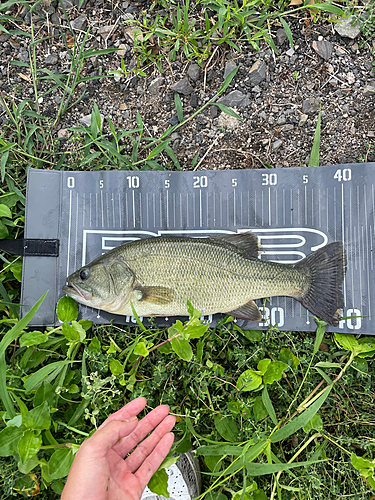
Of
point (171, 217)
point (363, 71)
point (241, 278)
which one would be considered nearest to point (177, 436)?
point (241, 278)

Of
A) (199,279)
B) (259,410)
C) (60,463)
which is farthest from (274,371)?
(60,463)

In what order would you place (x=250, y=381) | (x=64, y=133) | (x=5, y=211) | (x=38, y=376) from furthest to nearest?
1. (x=64, y=133)
2. (x=5, y=211)
3. (x=38, y=376)
4. (x=250, y=381)

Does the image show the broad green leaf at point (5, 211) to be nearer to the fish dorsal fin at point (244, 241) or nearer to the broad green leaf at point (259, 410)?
the fish dorsal fin at point (244, 241)

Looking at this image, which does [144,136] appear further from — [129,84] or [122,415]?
[122,415]

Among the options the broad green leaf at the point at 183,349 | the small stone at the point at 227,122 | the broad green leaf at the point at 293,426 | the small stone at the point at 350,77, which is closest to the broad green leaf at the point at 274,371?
the broad green leaf at the point at 293,426

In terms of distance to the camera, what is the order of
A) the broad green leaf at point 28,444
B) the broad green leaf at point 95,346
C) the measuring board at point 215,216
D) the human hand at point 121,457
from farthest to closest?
the measuring board at point 215,216 < the broad green leaf at point 95,346 < the broad green leaf at point 28,444 < the human hand at point 121,457

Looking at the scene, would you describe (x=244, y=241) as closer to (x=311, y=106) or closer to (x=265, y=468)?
(x=311, y=106)

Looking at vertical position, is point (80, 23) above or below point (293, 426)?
above
